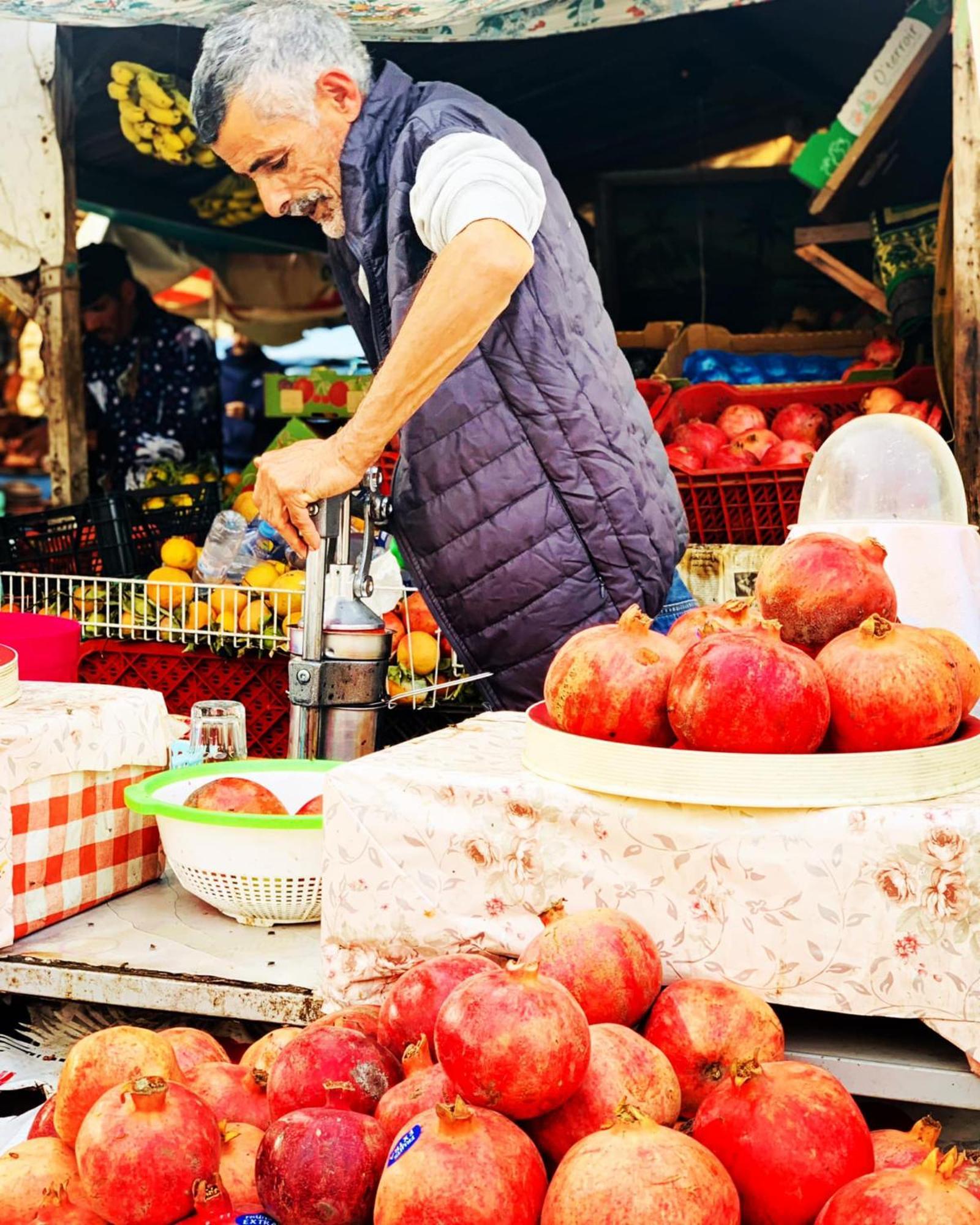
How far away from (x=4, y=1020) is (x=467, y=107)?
1738 millimetres

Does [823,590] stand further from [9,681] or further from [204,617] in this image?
[204,617]

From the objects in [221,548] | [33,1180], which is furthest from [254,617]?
[33,1180]

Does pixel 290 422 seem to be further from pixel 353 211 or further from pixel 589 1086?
pixel 589 1086

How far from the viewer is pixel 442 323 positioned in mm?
2156

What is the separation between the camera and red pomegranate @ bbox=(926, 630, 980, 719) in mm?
1635

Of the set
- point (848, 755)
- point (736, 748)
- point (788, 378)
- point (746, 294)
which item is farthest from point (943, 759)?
point (746, 294)

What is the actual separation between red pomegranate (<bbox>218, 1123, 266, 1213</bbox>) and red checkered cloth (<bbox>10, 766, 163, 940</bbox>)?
961 mm

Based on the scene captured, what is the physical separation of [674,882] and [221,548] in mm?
3165

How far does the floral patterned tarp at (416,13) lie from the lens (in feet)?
14.0

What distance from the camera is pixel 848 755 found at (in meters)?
1.43

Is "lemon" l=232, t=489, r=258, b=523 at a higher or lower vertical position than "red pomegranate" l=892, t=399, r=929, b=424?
lower

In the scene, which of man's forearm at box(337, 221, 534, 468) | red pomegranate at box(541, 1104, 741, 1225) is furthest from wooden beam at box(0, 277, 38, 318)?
red pomegranate at box(541, 1104, 741, 1225)

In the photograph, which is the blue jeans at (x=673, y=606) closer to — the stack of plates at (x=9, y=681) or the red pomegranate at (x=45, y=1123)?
the stack of plates at (x=9, y=681)

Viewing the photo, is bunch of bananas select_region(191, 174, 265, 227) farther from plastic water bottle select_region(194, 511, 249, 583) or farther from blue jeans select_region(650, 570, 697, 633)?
blue jeans select_region(650, 570, 697, 633)
